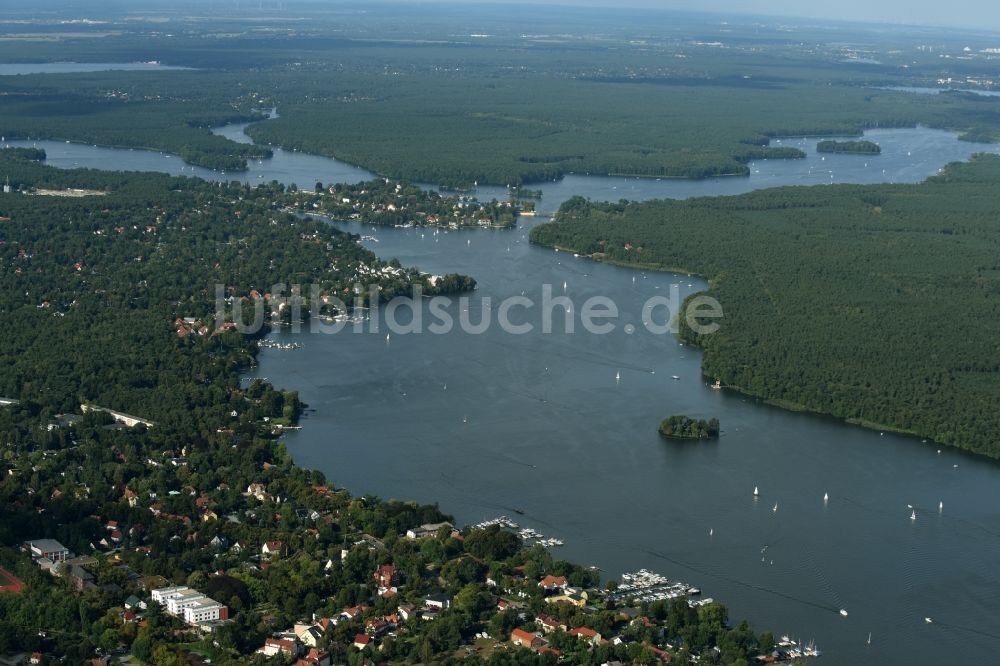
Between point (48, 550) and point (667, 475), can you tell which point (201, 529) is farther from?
point (667, 475)

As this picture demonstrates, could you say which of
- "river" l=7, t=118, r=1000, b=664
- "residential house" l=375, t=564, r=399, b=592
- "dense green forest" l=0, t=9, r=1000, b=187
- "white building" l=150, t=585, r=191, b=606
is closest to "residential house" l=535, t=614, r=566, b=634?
"river" l=7, t=118, r=1000, b=664

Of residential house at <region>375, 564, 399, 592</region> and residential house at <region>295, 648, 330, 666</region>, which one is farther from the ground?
residential house at <region>375, 564, 399, 592</region>

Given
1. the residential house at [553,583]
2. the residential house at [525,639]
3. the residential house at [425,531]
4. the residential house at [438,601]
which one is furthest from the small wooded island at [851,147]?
the residential house at [525,639]

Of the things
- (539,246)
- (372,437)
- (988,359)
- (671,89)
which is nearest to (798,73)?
(671,89)

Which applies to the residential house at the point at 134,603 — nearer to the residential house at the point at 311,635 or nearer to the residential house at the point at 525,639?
the residential house at the point at 311,635

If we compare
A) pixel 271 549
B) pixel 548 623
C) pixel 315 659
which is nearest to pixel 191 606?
pixel 315 659

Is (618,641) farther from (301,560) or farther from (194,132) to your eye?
(194,132)

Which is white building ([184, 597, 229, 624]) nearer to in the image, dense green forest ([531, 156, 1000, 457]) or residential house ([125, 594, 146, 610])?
residential house ([125, 594, 146, 610])
